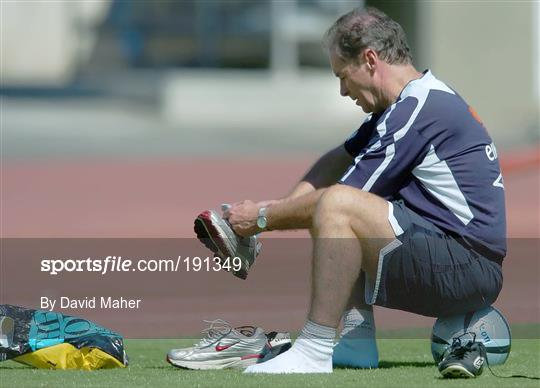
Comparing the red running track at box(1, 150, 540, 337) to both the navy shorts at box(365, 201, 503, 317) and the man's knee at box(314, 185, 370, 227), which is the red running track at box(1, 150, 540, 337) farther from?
the man's knee at box(314, 185, 370, 227)

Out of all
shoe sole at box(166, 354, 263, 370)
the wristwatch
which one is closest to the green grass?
shoe sole at box(166, 354, 263, 370)

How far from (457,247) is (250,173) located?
44.6 feet

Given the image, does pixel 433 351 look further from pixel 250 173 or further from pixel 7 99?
pixel 7 99

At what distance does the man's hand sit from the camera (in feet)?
19.0

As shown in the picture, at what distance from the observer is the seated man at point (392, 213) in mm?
5414

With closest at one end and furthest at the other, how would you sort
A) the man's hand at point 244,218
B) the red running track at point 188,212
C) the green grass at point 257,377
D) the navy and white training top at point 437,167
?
1. the green grass at point 257,377
2. the navy and white training top at point 437,167
3. the man's hand at point 244,218
4. the red running track at point 188,212

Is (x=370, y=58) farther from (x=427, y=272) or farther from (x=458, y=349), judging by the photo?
(x=458, y=349)

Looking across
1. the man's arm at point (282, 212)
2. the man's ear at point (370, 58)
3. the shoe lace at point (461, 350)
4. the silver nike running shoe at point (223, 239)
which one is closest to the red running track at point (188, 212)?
the silver nike running shoe at point (223, 239)

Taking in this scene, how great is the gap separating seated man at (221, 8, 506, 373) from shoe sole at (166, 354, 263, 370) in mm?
281

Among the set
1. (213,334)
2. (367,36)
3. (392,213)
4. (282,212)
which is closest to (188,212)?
(213,334)

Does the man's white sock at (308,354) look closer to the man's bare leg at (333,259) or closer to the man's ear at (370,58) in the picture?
the man's bare leg at (333,259)

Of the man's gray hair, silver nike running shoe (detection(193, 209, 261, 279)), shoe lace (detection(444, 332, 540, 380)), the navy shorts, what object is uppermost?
the man's gray hair

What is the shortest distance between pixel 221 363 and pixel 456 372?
44.1 inches

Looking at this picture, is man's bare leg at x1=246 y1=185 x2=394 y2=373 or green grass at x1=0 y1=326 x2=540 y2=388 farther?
man's bare leg at x1=246 y1=185 x2=394 y2=373
